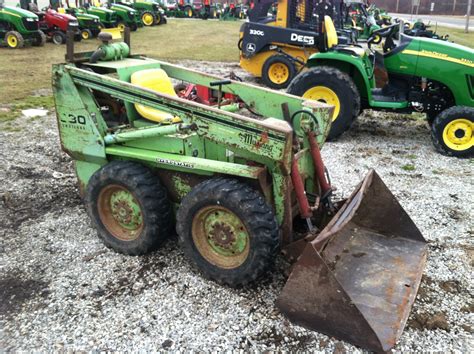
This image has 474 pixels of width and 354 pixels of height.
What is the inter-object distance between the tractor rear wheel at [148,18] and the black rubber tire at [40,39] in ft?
31.5

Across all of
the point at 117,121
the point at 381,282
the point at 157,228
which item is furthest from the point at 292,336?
the point at 117,121

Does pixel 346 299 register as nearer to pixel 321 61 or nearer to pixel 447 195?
pixel 447 195

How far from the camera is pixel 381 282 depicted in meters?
3.06

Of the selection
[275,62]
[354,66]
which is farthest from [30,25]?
[354,66]

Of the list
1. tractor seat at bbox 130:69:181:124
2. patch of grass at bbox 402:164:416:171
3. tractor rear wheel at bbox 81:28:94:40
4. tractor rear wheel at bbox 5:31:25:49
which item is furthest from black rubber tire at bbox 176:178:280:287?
tractor rear wheel at bbox 81:28:94:40

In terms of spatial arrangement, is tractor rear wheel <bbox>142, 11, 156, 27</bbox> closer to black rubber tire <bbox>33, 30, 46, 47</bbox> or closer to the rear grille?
black rubber tire <bbox>33, 30, 46, 47</bbox>

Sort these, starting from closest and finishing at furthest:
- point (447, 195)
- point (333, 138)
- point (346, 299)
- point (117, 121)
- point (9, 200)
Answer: point (346, 299)
point (117, 121)
point (9, 200)
point (447, 195)
point (333, 138)

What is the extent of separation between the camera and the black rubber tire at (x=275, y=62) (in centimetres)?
967

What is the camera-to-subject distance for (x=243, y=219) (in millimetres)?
2855

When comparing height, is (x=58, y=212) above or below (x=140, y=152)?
below

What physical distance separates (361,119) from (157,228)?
5298 millimetres

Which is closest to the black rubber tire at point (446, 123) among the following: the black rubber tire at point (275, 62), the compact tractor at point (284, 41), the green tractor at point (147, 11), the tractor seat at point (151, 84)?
the tractor seat at point (151, 84)

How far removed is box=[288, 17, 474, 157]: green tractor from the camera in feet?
19.0

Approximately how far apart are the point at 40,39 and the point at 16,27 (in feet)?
2.61
